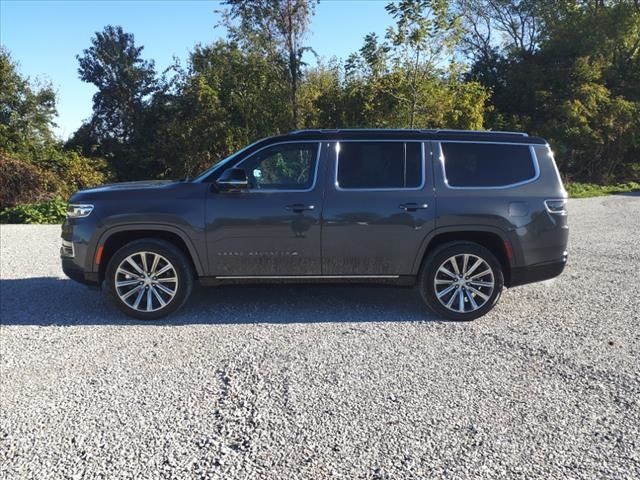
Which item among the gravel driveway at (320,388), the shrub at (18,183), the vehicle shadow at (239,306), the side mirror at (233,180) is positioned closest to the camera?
the gravel driveway at (320,388)

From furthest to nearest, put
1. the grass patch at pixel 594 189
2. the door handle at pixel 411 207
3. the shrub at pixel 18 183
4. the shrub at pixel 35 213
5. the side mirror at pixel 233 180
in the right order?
the grass patch at pixel 594 189, the shrub at pixel 18 183, the shrub at pixel 35 213, the door handle at pixel 411 207, the side mirror at pixel 233 180

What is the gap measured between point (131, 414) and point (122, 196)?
255 cm

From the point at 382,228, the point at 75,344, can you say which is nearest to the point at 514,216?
the point at 382,228

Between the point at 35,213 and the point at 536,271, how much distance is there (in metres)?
12.2

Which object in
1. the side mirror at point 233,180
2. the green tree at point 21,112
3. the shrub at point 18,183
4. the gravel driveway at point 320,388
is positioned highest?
the green tree at point 21,112

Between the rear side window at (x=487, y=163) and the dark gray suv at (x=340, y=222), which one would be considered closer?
the dark gray suv at (x=340, y=222)

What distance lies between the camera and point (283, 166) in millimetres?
5379

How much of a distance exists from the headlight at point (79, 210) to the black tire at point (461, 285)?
3408mm

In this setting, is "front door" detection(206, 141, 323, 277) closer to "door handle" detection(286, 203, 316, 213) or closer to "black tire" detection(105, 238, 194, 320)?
"door handle" detection(286, 203, 316, 213)

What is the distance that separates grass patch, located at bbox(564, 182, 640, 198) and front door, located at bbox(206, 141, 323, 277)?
60.4 ft

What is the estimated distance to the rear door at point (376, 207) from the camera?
17.1ft

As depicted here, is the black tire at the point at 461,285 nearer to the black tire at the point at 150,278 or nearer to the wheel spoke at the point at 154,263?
the black tire at the point at 150,278

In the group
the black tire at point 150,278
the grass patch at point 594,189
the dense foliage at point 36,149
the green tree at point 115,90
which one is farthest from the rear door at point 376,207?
the grass patch at point 594,189

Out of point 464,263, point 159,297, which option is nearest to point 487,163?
point 464,263
